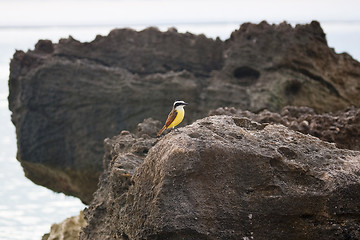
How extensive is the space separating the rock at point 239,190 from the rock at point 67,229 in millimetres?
3612

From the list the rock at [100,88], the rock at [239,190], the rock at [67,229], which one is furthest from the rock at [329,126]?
the rock at [100,88]

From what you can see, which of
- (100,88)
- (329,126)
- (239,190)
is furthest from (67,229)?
(100,88)

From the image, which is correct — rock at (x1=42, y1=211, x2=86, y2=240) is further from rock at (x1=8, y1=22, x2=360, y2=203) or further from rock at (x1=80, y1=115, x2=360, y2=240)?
rock at (x1=8, y1=22, x2=360, y2=203)

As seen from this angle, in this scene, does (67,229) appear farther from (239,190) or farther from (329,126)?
(239,190)

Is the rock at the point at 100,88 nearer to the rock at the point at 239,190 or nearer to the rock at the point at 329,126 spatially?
the rock at the point at 329,126

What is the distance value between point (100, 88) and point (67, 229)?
5268 millimetres

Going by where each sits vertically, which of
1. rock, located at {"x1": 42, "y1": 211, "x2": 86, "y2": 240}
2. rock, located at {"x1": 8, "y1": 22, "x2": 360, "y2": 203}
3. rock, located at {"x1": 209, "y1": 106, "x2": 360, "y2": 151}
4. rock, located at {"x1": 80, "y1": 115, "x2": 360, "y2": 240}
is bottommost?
rock, located at {"x1": 42, "y1": 211, "x2": 86, "y2": 240}

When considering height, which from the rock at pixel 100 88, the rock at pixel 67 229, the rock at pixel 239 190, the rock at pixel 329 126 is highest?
the rock at pixel 239 190

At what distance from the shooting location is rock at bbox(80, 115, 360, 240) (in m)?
3.63

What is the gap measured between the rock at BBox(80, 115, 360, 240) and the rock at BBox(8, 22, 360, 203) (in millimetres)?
7724

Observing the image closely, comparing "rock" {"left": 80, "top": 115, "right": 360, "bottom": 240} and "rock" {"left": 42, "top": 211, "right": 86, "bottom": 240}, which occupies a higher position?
"rock" {"left": 80, "top": 115, "right": 360, "bottom": 240}

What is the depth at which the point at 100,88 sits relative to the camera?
12414 mm

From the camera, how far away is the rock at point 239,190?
143 inches

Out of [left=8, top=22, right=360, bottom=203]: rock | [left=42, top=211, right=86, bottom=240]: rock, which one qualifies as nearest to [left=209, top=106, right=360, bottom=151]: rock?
[left=42, top=211, right=86, bottom=240]: rock
